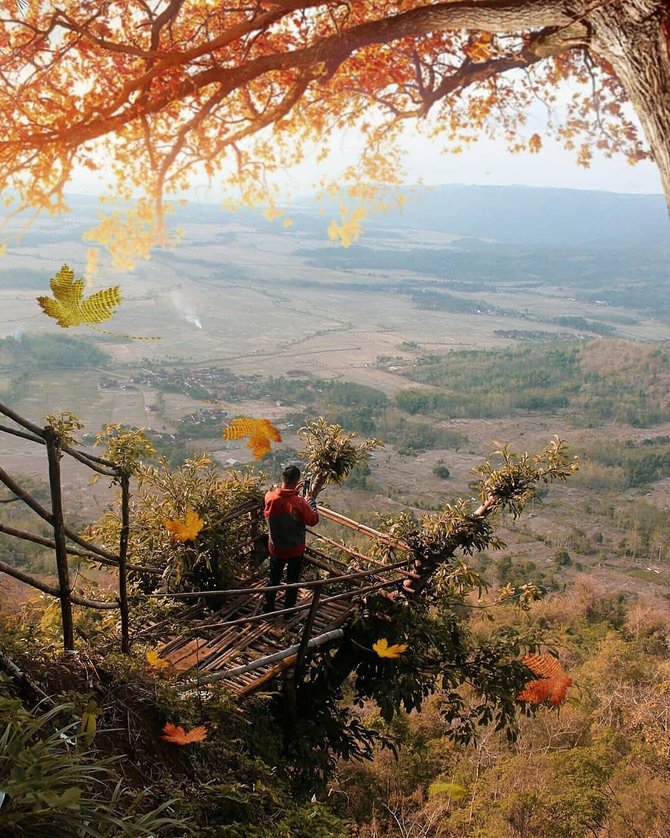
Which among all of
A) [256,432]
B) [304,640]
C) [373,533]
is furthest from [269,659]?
[256,432]

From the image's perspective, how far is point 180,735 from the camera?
5.19 feet

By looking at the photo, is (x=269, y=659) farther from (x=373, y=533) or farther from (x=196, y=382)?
(x=196, y=382)

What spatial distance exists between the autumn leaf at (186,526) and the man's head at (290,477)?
65cm

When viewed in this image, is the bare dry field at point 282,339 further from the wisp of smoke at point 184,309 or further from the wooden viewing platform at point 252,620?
the wooden viewing platform at point 252,620

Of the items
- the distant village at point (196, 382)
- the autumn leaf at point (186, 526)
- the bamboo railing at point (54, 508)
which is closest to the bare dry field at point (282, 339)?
Answer: the distant village at point (196, 382)

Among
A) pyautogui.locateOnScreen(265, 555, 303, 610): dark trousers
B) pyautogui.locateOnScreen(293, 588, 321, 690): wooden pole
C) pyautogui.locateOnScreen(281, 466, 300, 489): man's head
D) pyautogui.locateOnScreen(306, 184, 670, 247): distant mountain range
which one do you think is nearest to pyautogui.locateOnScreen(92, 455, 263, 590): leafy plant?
pyautogui.locateOnScreen(265, 555, 303, 610): dark trousers

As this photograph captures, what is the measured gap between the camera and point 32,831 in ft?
3.16

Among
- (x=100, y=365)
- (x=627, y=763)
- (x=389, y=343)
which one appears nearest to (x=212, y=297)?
(x=389, y=343)

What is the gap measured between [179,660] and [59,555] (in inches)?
64.6

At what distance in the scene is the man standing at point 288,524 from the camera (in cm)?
323

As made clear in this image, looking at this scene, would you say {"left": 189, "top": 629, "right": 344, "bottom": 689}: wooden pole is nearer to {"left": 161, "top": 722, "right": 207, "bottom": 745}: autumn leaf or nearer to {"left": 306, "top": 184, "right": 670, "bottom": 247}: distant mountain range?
{"left": 161, "top": 722, "right": 207, "bottom": 745}: autumn leaf

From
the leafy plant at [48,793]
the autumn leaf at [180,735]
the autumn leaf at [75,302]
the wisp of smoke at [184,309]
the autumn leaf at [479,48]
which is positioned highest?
the autumn leaf at [479,48]

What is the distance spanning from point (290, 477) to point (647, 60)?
2.31 metres

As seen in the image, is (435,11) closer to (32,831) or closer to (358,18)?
(358,18)
